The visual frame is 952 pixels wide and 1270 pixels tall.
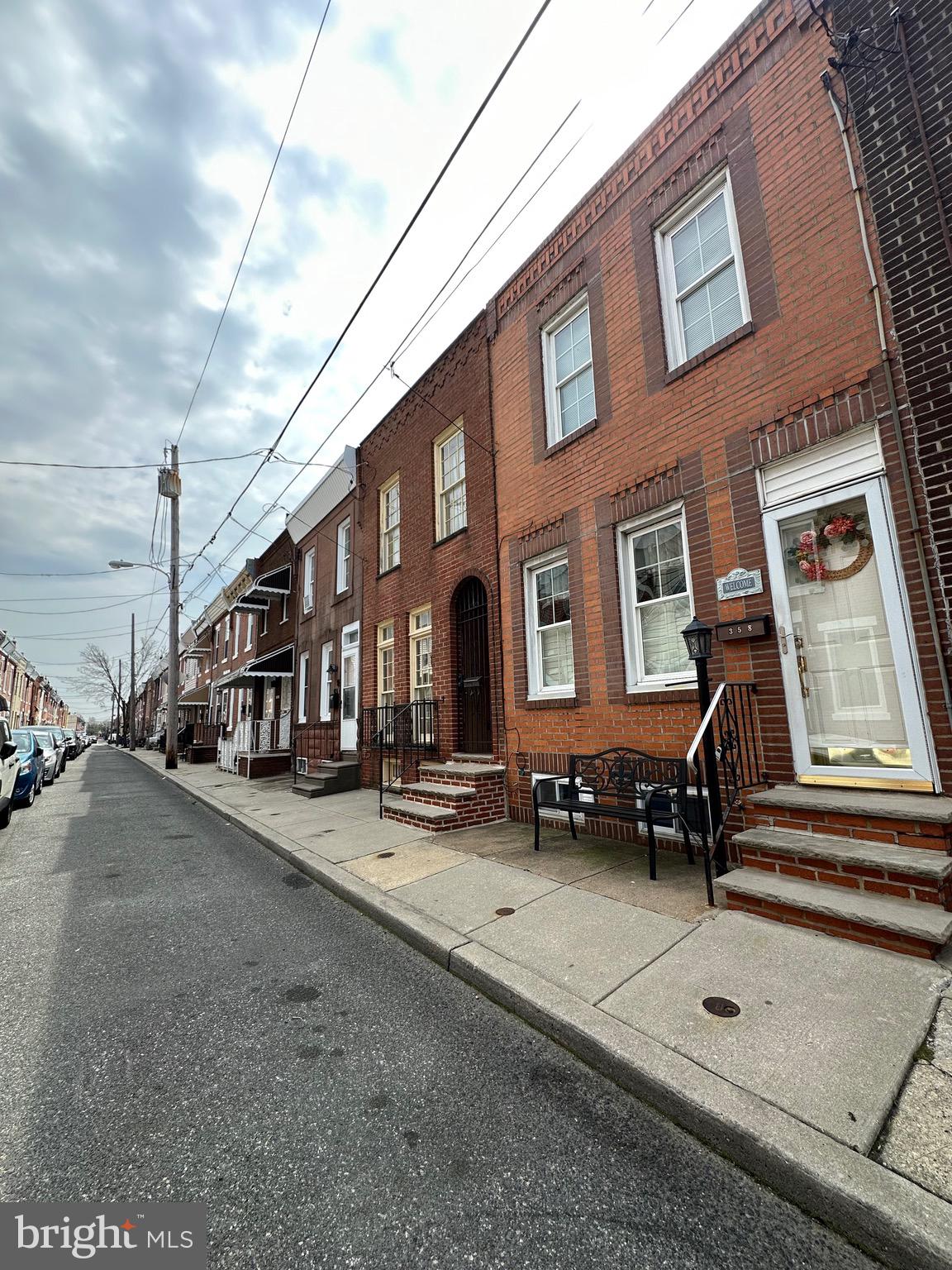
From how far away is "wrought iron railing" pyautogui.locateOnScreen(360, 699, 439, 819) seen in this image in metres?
9.02

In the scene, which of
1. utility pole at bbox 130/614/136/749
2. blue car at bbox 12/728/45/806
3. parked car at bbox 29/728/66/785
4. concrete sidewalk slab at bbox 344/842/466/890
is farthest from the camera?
utility pole at bbox 130/614/136/749

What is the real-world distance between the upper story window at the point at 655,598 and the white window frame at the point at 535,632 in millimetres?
975

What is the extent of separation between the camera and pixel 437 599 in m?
9.27

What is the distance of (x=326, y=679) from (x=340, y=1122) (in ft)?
40.3

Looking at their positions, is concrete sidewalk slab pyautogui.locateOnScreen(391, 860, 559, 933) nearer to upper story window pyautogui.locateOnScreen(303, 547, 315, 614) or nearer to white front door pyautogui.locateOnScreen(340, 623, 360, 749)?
white front door pyautogui.locateOnScreen(340, 623, 360, 749)

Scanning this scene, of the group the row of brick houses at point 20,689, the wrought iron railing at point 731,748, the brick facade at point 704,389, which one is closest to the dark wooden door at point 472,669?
the brick facade at point 704,389

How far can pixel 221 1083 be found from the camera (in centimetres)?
244

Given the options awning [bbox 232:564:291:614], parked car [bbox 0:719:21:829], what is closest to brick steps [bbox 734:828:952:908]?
parked car [bbox 0:719:21:829]

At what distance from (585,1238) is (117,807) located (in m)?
11.7

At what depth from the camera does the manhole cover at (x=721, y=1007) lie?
2605 millimetres

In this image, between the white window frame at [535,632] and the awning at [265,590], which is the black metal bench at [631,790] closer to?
the white window frame at [535,632]

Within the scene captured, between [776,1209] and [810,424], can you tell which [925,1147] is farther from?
[810,424]

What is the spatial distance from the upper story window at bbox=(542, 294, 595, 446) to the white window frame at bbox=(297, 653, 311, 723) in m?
10.1

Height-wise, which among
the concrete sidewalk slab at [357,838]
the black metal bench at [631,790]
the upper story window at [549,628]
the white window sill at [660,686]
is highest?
the upper story window at [549,628]
